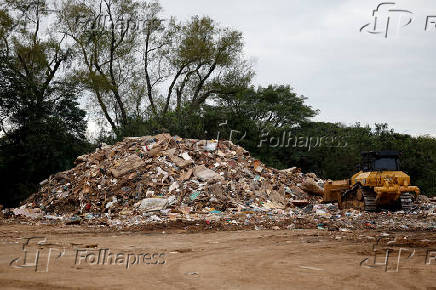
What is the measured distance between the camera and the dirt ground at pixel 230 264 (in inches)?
136

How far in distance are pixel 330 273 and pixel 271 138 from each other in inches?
916

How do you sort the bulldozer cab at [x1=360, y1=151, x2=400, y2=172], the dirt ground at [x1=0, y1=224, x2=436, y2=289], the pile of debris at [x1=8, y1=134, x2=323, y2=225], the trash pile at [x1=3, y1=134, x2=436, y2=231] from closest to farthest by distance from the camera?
the dirt ground at [x1=0, y1=224, x2=436, y2=289], the trash pile at [x1=3, y1=134, x2=436, y2=231], the pile of debris at [x1=8, y1=134, x2=323, y2=225], the bulldozer cab at [x1=360, y1=151, x2=400, y2=172]

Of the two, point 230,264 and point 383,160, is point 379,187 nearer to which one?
point 383,160

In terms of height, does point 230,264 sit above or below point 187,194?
above

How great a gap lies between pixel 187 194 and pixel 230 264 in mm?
8195

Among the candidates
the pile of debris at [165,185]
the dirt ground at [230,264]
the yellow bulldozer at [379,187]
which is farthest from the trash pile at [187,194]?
the dirt ground at [230,264]

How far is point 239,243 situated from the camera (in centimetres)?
665

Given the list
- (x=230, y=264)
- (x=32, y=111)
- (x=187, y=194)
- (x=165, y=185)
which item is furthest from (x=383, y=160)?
(x=32, y=111)

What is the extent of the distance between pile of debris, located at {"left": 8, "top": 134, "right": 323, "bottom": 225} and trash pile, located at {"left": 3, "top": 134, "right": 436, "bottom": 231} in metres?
0.03

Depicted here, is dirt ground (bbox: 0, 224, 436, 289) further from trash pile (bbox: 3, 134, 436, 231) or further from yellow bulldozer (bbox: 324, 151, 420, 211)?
yellow bulldozer (bbox: 324, 151, 420, 211)

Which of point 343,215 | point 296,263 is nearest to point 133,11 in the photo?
point 343,215

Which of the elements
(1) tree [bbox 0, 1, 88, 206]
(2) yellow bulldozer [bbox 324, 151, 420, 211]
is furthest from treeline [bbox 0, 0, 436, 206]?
(2) yellow bulldozer [bbox 324, 151, 420, 211]

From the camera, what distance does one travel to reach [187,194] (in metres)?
12.7

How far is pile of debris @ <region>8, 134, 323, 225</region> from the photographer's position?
12.2 m
